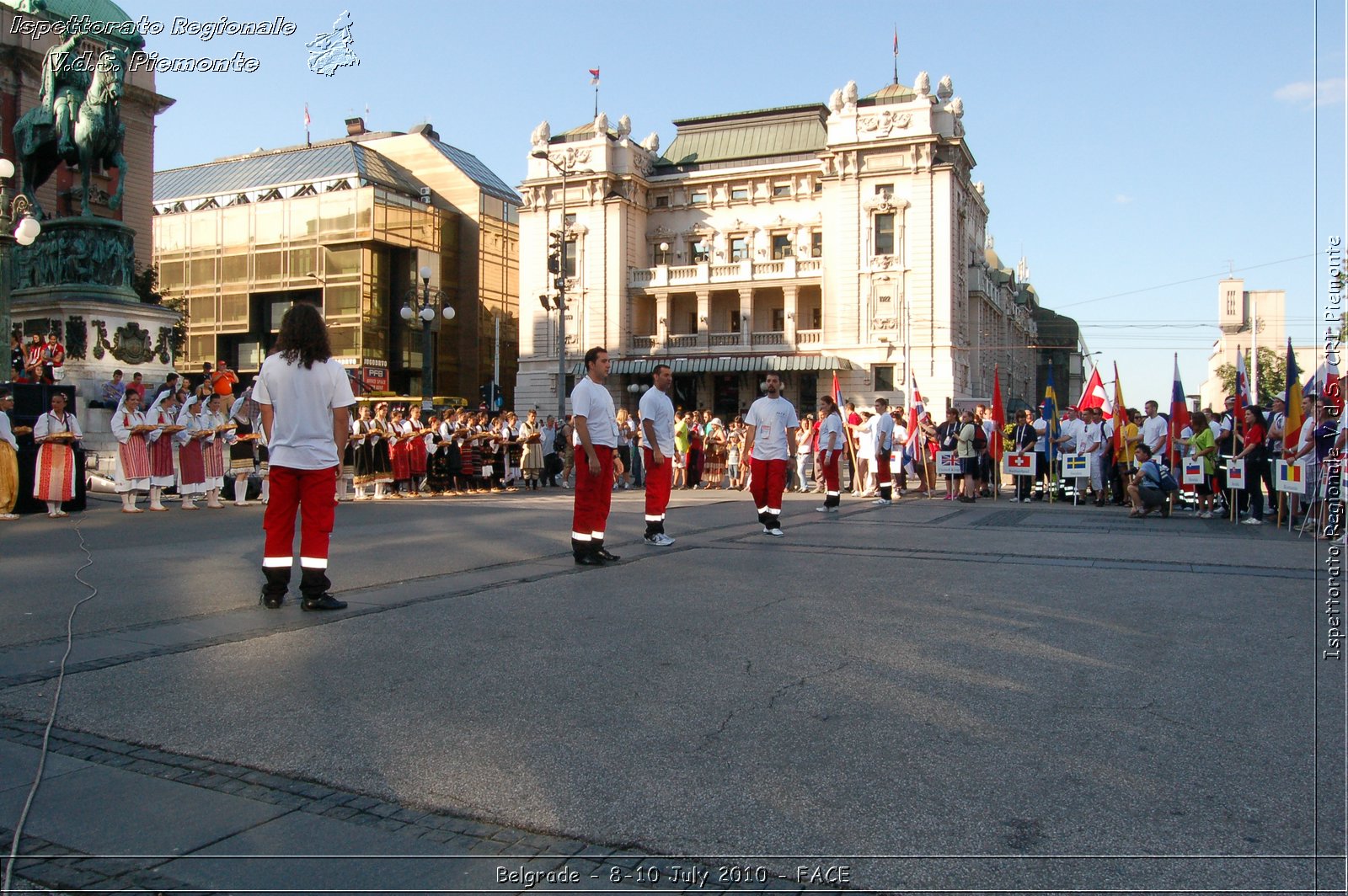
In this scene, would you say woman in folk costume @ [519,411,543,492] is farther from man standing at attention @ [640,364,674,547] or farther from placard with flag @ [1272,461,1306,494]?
placard with flag @ [1272,461,1306,494]

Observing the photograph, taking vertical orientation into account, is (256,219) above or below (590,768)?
above

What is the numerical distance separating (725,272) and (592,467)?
5101cm

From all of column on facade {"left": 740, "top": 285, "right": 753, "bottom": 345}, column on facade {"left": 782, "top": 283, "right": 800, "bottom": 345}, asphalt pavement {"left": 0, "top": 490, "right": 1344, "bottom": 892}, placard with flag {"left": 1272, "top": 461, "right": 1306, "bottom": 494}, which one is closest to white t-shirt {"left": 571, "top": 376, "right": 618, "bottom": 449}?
asphalt pavement {"left": 0, "top": 490, "right": 1344, "bottom": 892}

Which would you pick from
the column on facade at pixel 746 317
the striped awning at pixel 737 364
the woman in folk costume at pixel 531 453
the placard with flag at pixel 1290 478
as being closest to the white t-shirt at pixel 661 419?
the placard with flag at pixel 1290 478

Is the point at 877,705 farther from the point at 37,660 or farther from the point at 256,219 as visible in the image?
the point at 256,219

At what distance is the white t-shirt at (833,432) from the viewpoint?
17.0 m

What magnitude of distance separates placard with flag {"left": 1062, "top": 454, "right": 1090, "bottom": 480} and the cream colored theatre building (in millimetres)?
31631

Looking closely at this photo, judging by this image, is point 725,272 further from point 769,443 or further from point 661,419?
point 661,419

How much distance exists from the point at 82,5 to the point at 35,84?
436 cm

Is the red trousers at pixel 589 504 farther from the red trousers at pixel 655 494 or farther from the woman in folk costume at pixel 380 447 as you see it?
the woman in folk costume at pixel 380 447

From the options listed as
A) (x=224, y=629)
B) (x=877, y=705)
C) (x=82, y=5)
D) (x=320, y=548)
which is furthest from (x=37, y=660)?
(x=82, y=5)

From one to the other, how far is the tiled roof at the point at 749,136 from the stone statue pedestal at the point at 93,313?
46262 millimetres

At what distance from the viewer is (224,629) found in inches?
233

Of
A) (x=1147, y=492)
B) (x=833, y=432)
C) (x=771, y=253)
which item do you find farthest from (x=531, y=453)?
(x=771, y=253)
